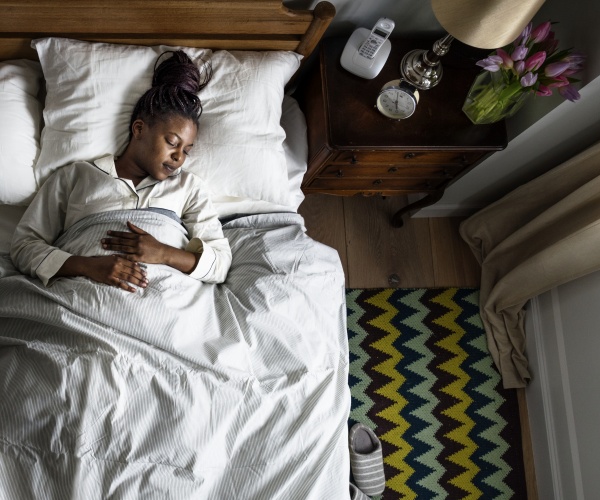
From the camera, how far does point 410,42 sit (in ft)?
5.70

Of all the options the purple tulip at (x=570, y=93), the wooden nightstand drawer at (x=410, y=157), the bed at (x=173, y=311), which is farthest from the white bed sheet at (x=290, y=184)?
the purple tulip at (x=570, y=93)

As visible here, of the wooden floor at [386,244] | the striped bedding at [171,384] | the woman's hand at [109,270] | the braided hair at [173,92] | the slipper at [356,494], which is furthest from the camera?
the wooden floor at [386,244]

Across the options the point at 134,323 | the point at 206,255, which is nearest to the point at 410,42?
the point at 206,255

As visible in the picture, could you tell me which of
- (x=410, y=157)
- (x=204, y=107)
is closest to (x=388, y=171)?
(x=410, y=157)

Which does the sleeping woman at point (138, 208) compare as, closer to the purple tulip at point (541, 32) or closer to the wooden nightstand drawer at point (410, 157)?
the wooden nightstand drawer at point (410, 157)

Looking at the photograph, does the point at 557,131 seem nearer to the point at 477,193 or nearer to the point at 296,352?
the point at 477,193

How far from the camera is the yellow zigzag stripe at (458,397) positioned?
6.41 feet

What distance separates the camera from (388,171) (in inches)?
71.3

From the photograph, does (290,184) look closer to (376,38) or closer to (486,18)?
(376,38)

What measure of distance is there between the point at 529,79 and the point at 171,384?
3.44ft

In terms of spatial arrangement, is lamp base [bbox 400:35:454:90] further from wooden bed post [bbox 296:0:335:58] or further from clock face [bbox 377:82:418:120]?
wooden bed post [bbox 296:0:335:58]

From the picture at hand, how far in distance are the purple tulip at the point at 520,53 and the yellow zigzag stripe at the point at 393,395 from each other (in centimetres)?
87

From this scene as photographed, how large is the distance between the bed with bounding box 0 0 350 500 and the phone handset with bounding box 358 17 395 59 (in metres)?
0.13

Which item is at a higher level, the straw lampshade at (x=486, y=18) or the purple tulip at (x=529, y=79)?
the straw lampshade at (x=486, y=18)
